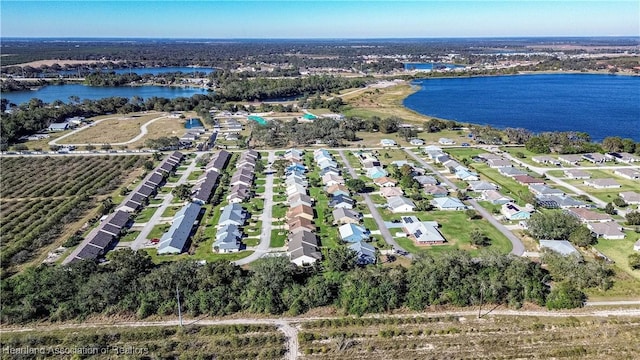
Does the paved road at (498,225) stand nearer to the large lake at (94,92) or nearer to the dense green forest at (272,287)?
the dense green forest at (272,287)

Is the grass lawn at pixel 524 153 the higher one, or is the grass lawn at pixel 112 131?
the grass lawn at pixel 112 131

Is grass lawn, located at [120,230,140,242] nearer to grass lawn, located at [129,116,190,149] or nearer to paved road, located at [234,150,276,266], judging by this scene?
paved road, located at [234,150,276,266]

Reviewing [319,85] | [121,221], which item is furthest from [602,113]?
[121,221]

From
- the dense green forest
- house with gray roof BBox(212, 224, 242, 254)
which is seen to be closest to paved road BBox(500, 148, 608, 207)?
the dense green forest

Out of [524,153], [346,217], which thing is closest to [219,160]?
[346,217]

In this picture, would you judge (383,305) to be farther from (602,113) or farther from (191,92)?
(191,92)

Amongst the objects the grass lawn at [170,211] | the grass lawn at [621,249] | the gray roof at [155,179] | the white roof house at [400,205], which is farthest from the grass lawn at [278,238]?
the grass lawn at [621,249]

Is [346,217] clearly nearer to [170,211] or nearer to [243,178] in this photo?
[243,178]
